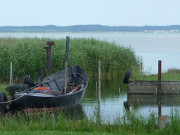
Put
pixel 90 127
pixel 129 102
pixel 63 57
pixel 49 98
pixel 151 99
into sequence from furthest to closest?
pixel 63 57, pixel 151 99, pixel 129 102, pixel 49 98, pixel 90 127

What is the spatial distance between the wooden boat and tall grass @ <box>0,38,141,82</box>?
221 inches

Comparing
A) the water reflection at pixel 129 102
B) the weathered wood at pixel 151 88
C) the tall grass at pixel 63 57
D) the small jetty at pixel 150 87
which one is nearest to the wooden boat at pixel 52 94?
the water reflection at pixel 129 102

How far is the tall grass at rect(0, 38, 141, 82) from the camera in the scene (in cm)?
3197

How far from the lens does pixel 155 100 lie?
2633 cm

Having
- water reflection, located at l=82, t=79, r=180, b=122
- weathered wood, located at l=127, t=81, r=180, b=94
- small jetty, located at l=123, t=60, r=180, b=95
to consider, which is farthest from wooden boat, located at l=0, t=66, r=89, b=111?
weathered wood, located at l=127, t=81, r=180, b=94

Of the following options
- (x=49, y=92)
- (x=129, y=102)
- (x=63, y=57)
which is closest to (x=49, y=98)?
(x=49, y=92)

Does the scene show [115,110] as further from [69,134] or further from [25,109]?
[69,134]

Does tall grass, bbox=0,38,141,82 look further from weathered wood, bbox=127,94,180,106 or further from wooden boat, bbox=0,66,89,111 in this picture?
weathered wood, bbox=127,94,180,106

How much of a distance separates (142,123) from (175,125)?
1.46 m

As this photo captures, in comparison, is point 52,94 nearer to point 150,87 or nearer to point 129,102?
point 129,102

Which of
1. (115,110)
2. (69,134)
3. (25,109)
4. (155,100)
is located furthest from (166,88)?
(69,134)

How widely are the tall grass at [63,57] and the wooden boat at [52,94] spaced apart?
562 cm

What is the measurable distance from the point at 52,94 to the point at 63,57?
1051 cm

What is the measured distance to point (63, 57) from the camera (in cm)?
3378
